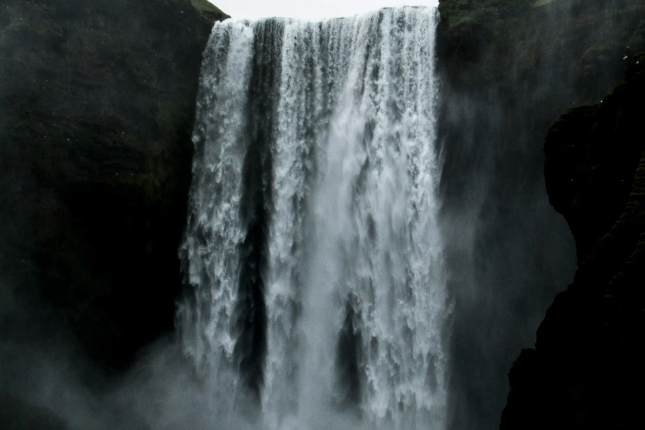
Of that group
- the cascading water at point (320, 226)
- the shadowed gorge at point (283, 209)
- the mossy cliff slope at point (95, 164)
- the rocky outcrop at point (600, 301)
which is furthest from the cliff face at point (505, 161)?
the mossy cliff slope at point (95, 164)

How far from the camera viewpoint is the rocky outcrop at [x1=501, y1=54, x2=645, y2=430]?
37.0ft

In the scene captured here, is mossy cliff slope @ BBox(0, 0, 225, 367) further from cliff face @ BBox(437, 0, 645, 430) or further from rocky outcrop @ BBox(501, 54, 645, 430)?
rocky outcrop @ BBox(501, 54, 645, 430)

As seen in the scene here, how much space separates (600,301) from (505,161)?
9.71 metres

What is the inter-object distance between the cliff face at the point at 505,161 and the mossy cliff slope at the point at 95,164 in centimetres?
994

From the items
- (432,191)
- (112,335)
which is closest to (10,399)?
(112,335)

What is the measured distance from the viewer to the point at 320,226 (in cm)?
2336

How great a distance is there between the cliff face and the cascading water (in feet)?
2.56

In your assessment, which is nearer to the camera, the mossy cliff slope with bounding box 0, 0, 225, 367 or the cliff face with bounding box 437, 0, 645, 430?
the cliff face with bounding box 437, 0, 645, 430

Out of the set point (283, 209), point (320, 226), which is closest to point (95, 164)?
point (283, 209)

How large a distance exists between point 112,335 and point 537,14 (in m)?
17.8

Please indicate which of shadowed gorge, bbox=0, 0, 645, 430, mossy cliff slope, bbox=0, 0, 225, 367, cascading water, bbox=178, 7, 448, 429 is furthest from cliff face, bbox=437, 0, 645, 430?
mossy cliff slope, bbox=0, 0, 225, 367

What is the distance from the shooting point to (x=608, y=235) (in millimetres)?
12500

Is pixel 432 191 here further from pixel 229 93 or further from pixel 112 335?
pixel 112 335

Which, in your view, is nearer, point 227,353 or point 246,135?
point 227,353
